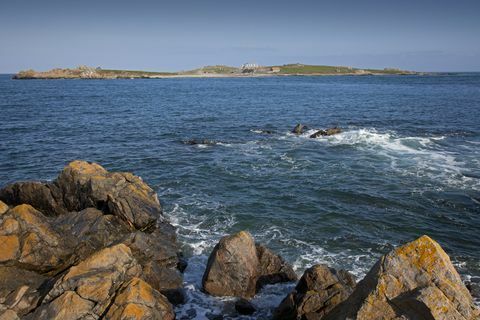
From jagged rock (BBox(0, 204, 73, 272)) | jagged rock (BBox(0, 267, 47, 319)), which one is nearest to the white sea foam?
jagged rock (BBox(0, 204, 73, 272))

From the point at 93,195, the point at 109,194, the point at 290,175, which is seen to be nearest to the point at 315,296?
the point at 109,194

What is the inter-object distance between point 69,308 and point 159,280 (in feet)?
19.5

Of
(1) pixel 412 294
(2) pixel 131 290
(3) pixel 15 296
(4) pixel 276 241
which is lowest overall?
(4) pixel 276 241

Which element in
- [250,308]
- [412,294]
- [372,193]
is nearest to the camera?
[412,294]

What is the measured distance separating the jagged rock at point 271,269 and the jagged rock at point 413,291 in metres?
8.83

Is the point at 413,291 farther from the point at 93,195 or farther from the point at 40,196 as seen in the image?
the point at 40,196

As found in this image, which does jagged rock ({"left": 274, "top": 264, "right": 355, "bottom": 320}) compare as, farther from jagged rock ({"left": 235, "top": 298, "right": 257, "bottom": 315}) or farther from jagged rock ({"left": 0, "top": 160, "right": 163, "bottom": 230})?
jagged rock ({"left": 0, "top": 160, "right": 163, "bottom": 230})

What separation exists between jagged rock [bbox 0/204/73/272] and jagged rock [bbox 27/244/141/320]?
4.32 meters

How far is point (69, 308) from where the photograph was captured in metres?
14.5

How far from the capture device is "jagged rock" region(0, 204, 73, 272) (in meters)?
19.0

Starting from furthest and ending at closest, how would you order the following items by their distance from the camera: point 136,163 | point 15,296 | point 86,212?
point 136,163
point 86,212
point 15,296

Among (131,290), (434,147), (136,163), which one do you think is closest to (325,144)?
(434,147)

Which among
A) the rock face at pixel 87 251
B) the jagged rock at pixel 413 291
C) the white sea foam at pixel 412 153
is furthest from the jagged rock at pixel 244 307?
the white sea foam at pixel 412 153

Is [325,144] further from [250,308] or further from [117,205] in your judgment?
[250,308]
